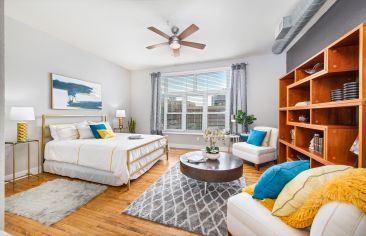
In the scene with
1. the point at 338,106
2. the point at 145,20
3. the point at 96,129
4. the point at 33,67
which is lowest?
the point at 96,129

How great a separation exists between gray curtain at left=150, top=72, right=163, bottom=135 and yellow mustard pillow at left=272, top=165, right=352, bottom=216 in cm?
484

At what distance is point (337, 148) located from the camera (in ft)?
6.06

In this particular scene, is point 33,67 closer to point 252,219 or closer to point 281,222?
point 252,219

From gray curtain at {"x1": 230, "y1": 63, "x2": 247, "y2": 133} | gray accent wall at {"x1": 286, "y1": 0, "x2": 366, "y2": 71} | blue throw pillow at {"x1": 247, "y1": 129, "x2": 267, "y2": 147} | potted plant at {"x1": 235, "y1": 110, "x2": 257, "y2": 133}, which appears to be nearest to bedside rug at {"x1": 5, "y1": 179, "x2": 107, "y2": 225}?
blue throw pillow at {"x1": 247, "y1": 129, "x2": 267, "y2": 147}

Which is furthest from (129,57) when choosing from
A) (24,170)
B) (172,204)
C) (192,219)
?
(192,219)

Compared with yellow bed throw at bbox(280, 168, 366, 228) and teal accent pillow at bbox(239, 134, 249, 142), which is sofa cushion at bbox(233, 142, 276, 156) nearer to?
teal accent pillow at bbox(239, 134, 249, 142)

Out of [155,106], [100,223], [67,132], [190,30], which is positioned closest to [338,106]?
[190,30]

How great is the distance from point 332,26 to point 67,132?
16.3 feet

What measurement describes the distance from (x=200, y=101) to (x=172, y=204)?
3853 millimetres

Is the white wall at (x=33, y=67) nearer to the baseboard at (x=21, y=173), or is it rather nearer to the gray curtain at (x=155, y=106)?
the baseboard at (x=21, y=173)

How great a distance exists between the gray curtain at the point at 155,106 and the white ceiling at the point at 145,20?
153cm

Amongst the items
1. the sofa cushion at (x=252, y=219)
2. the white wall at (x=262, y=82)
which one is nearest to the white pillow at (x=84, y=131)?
the white wall at (x=262, y=82)

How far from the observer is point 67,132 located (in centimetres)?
349

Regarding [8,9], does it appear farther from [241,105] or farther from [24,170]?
[241,105]
